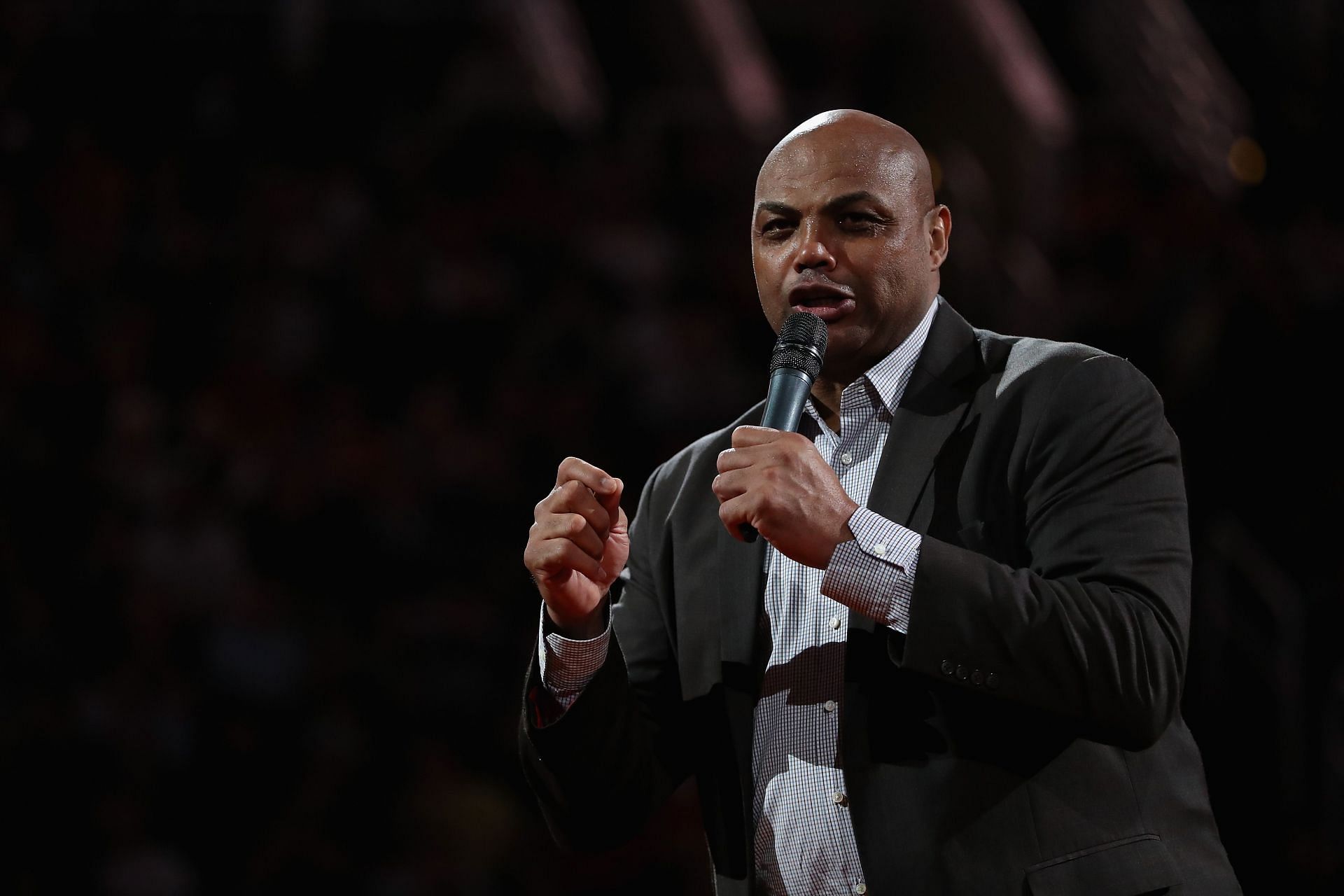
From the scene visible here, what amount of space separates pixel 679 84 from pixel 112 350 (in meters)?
3.65

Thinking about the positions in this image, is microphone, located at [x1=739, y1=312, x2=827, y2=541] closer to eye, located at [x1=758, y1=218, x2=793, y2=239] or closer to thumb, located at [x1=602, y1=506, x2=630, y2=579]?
eye, located at [x1=758, y1=218, x2=793, y2=239]

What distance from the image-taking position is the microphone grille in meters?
1.73

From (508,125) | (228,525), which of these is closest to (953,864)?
(228,525)

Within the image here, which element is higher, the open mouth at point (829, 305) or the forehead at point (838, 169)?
the forehead at point (838, 169)

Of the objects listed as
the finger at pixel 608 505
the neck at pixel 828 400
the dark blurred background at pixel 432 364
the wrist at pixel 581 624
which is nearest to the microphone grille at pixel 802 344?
the neck at pixel 828 400

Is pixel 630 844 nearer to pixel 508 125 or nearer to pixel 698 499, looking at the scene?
pixel 698 499

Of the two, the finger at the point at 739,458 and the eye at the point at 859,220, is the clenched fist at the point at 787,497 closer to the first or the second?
the finger at the point at 739,458

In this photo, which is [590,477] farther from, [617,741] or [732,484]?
[617,741]

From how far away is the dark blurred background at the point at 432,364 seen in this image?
4.31 metres

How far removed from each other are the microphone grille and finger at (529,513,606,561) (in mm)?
292

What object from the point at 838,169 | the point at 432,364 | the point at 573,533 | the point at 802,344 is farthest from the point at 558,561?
the point at 432,364

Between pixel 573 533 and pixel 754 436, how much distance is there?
28 centimetres

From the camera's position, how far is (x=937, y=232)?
2.05 m

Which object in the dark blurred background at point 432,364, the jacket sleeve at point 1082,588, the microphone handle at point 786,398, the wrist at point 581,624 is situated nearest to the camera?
the jacket sleeve at point 1082,588
